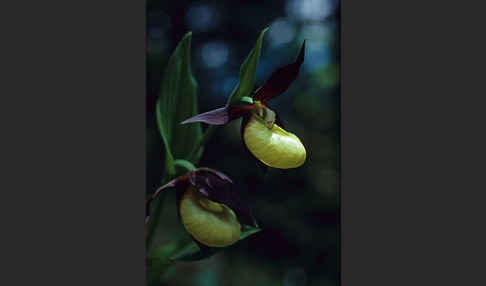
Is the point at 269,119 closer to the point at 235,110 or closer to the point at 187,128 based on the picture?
the point at 235,110

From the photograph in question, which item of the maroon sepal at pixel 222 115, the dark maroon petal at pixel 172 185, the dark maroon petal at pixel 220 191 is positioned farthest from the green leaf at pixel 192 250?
the maroon sepal at pixel 222 115

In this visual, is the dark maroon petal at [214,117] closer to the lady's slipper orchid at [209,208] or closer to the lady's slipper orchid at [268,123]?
the lady's slipper orchid at [268,123]

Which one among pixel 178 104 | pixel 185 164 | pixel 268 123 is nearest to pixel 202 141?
pixel 185 164

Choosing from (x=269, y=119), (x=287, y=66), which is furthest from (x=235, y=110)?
(x=287, y=66)

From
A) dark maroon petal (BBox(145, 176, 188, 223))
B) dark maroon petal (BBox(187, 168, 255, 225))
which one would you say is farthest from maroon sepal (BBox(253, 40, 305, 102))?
dark maroon petal (BBox(145, 176, 188, 223))

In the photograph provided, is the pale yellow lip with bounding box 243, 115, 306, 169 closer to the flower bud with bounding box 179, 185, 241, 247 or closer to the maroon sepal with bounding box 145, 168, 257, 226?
the maroon sepal with bounding box 145, 168, 257, 226

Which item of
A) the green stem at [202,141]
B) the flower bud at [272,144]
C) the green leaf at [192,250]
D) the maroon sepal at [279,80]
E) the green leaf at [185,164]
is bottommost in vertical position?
the green leaf at [192,250]
